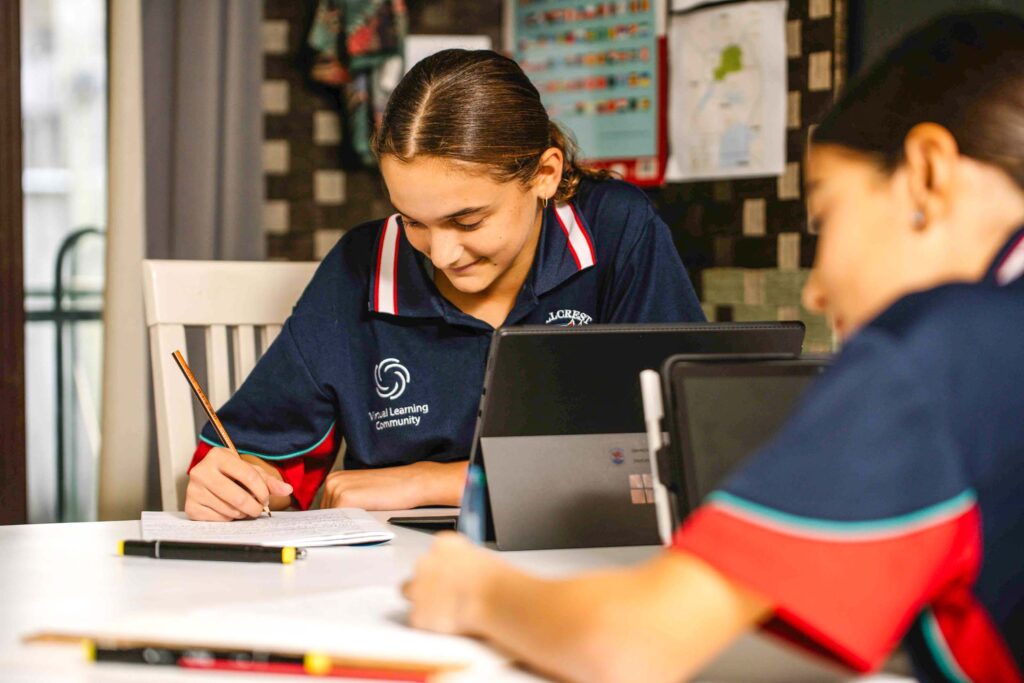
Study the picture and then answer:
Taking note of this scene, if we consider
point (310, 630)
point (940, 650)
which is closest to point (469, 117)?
point (310, 630)

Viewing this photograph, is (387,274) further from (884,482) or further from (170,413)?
(884,482)

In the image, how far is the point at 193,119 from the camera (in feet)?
9.20

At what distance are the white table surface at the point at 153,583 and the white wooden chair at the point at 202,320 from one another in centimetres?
45

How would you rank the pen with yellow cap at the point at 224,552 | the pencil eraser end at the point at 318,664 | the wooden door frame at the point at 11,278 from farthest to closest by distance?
1. the wooden door frame at the point at 11,278
2. the pen with yellow cap at the point at 224,552
3. the pencil eraser end at the point at 318,664

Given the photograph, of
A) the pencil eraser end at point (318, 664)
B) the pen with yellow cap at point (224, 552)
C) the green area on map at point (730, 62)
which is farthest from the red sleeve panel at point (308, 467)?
the green area on map at point (730, 62)

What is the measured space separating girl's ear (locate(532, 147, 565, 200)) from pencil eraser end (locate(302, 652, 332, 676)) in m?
0.89

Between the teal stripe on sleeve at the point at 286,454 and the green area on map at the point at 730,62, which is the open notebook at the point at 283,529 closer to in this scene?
the teal stripe on sleeve at the point at 286,454

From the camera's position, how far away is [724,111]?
254cm

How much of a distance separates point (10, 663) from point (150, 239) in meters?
2.16

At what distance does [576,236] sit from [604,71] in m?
1.31

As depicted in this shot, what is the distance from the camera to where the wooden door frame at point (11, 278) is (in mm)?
2295

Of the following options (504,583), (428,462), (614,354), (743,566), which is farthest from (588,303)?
(743,566)

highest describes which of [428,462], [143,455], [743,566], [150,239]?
[150,239]

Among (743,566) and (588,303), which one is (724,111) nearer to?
(588,303)
